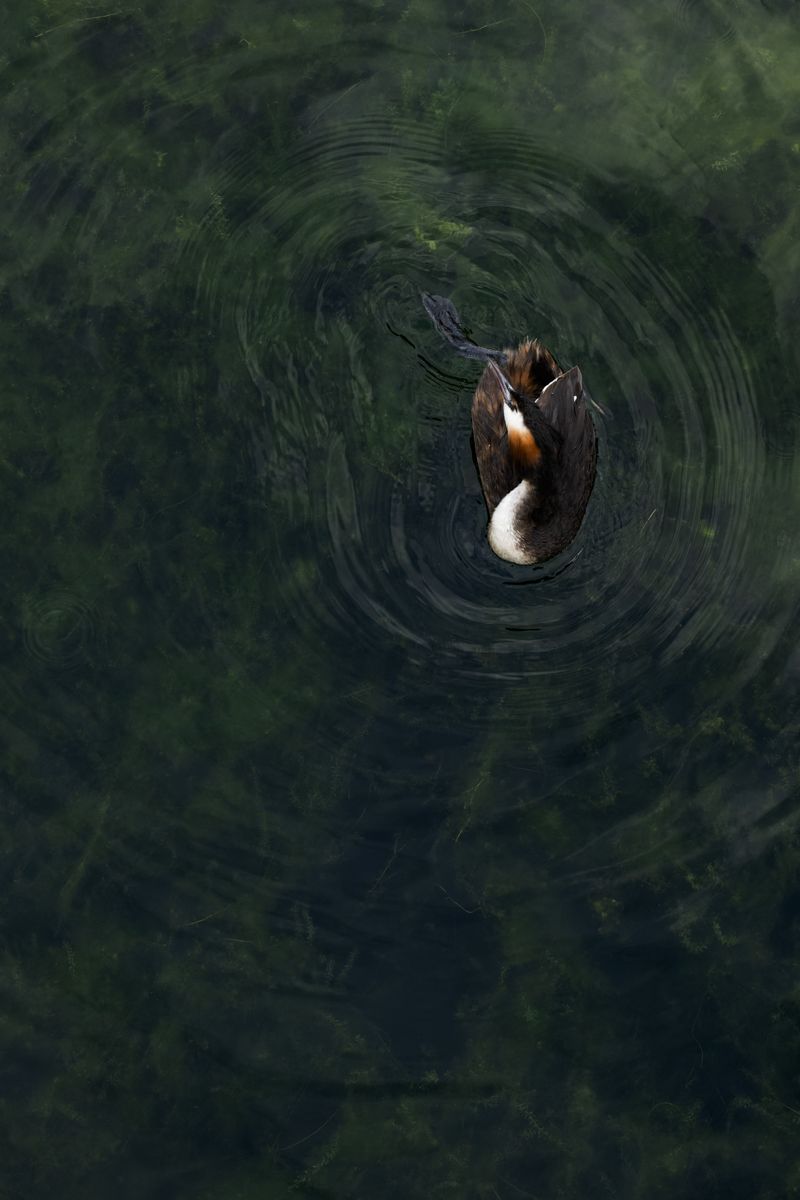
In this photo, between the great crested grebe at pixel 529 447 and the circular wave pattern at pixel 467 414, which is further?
the circular wave pattern at pixel 467 414

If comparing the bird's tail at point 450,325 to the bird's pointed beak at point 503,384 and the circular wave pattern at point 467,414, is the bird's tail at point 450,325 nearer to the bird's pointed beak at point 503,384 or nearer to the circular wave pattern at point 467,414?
the circular wave pattern at point 467,414

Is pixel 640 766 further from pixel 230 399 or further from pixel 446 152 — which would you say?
pixel 446 152

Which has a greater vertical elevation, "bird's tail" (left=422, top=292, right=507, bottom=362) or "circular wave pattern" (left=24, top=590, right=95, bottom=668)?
"bird's tail" (left=422, top=292, right=507, bottom=362)

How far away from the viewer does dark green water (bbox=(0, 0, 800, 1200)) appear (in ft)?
18.7

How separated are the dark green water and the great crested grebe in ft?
0.64

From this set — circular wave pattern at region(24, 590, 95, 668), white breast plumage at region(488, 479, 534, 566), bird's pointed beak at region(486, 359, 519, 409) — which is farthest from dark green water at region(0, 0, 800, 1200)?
bird's pointed beak at region(486, 359, 519, 409)

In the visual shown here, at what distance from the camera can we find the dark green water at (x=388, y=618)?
5.71 metres

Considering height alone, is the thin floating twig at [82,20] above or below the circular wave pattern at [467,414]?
above

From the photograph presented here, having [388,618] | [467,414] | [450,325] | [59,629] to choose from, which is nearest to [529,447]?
[467,414]

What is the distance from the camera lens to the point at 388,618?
5.78m

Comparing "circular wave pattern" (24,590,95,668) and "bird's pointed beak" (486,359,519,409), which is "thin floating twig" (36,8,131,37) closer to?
"bird's pointed beak" (486,359,519,409)

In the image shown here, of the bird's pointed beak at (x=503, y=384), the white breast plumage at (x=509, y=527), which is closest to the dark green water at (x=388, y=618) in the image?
the white breast plumage at (x=509, y=527)

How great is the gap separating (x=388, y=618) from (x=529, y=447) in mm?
1000

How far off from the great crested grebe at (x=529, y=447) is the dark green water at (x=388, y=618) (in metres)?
0.19
